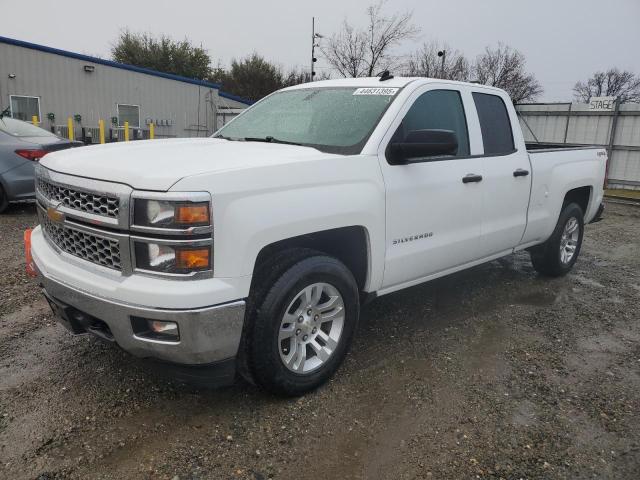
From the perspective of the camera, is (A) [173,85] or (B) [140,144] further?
(A) [173,85]

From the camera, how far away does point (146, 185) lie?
7.89 feet

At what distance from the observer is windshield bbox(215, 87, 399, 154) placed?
135 inches

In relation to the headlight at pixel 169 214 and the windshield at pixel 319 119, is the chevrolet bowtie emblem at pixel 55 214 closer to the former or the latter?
the headlight at pixel 169 214

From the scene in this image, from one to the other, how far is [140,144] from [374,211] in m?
1.55

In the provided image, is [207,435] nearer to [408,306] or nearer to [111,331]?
[111,331]

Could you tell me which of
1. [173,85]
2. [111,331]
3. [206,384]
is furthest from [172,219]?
[173,85]

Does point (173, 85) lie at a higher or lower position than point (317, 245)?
higher

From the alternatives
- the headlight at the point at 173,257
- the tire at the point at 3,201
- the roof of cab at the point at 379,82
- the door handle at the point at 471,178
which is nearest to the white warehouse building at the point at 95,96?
the tire at the point at 3,201

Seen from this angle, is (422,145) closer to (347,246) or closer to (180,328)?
(347,246)

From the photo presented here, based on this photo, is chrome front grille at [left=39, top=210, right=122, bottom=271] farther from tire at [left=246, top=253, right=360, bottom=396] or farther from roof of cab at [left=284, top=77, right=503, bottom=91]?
roof of cab at [left=284, top=77, right=503, bottom=91]

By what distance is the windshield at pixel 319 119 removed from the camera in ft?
11.3

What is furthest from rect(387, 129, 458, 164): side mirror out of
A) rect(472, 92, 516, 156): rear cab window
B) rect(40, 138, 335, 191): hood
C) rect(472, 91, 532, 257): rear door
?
rect(472, 92, 516, 156): rear cab window

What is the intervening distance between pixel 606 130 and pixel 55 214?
52.7 feet

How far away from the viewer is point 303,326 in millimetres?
3023
